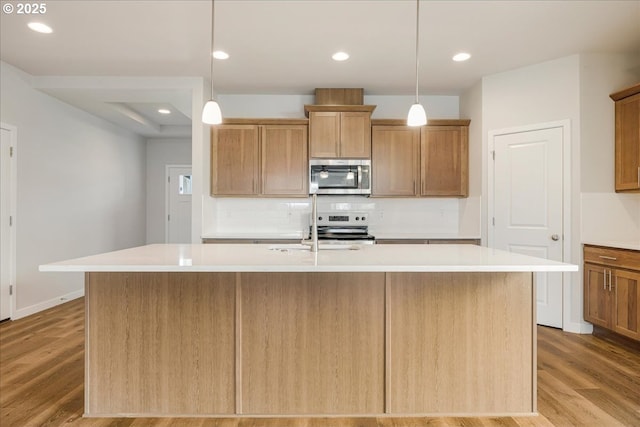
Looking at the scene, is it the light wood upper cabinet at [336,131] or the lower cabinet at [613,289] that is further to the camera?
the light wood upper cabinet at [336,131]

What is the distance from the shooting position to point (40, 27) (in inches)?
120

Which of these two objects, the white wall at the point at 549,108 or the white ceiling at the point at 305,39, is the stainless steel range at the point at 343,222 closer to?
the white wall at the point at 549,108

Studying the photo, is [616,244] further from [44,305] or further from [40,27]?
[44,305]

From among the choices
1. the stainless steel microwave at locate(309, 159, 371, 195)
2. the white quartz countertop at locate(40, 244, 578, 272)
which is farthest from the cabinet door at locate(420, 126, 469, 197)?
the white quartz countertop at locate(40, 244, 578, 272)

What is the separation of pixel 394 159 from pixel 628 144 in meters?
2.13

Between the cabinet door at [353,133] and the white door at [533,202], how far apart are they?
4.53 feet

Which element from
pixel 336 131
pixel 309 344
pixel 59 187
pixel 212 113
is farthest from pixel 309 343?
pixel 59 187

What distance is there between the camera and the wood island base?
6.79 ft

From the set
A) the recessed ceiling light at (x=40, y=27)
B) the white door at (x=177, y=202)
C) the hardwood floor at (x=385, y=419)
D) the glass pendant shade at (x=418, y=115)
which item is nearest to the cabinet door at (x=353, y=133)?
the glass pendant shade at (x=418, y=115)

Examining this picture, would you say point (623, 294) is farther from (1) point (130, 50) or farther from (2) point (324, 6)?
(1) point (130, 50)

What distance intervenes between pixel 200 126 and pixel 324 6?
1.99 meters

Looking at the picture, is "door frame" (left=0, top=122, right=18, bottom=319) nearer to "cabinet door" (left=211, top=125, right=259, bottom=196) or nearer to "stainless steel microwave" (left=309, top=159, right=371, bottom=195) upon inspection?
"cabinet door" (left=211, top=125, right=259, bottom=196)

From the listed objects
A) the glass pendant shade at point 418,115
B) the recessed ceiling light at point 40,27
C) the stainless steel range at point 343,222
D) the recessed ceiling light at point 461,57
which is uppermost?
the recessed ceiling light at point 461,57

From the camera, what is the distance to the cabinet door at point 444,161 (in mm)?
4520
